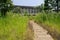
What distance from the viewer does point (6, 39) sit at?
612 cm

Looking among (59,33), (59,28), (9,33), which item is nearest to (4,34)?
(9,33)

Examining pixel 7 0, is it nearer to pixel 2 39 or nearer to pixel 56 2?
pixel 56 2

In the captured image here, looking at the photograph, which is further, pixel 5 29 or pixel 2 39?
pixel 5 29

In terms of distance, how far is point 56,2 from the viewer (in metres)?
28.5

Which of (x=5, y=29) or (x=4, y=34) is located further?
(x=5, y=29)

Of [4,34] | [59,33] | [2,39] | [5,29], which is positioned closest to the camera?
[2,39]

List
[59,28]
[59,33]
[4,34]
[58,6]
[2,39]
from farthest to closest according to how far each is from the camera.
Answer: [58,6] < [59,28] < [59,33] < [4,34] < [2,39]

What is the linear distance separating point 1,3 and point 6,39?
1358 cm

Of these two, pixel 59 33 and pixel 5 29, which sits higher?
pixel 5 29

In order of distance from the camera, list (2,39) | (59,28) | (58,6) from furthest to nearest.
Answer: (58,6), (59,28), (2,39)

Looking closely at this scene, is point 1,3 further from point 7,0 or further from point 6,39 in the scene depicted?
point 6,39

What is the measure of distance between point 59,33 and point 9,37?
136 inches

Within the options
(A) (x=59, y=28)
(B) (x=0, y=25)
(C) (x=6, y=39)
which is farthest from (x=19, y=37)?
(A) (x=59, y=28)

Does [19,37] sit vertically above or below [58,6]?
above
